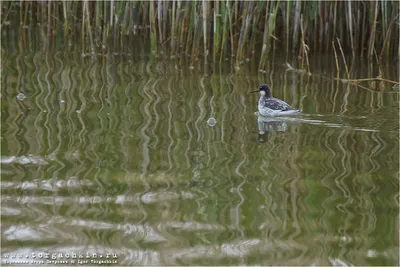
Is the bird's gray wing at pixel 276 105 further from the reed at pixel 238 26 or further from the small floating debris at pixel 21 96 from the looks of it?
the small floating debris at pixel 21 96

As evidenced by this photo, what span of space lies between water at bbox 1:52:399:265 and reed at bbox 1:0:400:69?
0.88m

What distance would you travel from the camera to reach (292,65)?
1011cm

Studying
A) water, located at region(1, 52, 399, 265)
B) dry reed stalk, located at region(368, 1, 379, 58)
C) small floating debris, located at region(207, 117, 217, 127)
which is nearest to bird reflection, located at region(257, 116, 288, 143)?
water, located at region(1, 52, 399, 265)

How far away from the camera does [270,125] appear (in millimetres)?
7164

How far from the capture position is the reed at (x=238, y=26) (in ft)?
31.0

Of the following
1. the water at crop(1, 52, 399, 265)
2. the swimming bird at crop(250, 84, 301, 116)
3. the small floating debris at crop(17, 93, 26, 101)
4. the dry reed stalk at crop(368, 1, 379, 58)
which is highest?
the dry reed stalk at crop(368, 1, 379, 58)

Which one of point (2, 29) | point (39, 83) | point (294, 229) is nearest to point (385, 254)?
point (294, 229)

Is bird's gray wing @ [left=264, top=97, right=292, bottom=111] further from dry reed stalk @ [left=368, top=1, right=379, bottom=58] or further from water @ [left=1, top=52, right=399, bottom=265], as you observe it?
dry reed stalk @ [left=368, top=1, right=379, bottom=58]

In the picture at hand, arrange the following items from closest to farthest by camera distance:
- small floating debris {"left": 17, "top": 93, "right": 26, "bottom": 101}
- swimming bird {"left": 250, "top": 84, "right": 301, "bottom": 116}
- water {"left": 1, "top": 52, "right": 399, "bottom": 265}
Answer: water {"left": 1, "top": 52, "right": 399, "bottom": 265} < swimming bird {"left": 250, "top": 84, "right": 301, "bottom": 116} < small floating debris {"left": 17, "top": 93, "right": 26, "bottom": 101}

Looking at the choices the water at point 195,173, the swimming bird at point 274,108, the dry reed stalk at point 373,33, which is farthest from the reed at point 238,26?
the swimming bird at point 274,108

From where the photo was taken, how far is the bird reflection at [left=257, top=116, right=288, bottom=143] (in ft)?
22.6

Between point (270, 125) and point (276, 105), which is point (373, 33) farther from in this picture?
point (270, 125)

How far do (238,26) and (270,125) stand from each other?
3.19 metres

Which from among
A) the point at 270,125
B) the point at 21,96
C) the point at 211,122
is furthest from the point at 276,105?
A: the point at 21,96
